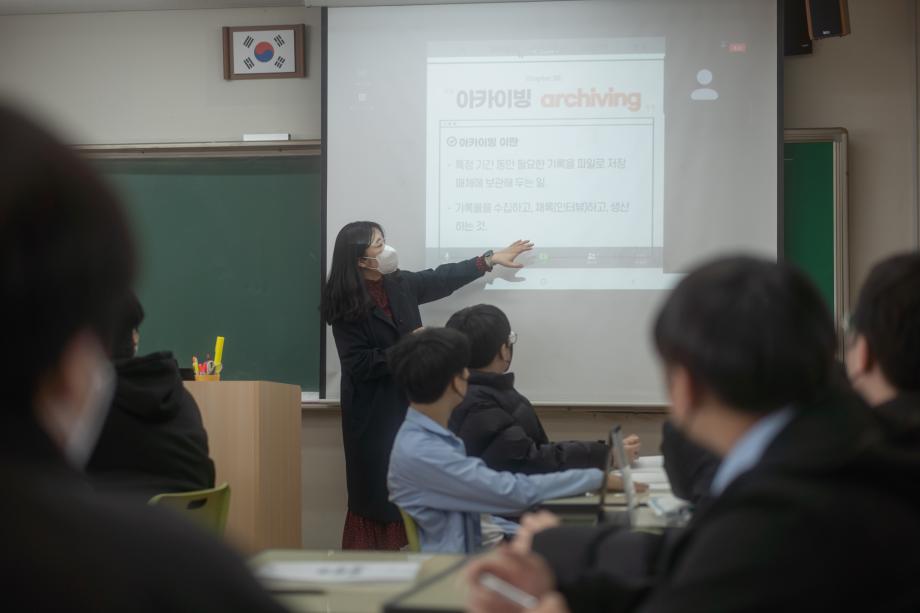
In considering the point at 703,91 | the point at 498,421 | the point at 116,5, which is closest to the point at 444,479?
the point at 498,421

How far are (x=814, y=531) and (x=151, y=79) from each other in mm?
4472

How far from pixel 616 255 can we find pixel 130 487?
248 centimetres

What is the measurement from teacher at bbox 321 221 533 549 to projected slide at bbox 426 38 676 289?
1.22 ft

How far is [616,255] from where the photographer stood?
4.36m

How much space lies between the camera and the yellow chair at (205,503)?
90.5 inches

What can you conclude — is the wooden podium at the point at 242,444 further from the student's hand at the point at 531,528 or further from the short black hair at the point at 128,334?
the student's hand at the point at 531,528

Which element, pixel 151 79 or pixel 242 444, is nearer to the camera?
pixel 242 444

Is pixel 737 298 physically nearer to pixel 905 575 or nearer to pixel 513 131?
pixel 905 575

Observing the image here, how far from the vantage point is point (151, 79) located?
4.80 meters

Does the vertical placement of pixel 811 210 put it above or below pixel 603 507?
above

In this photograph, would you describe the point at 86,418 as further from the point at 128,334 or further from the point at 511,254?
the point at 511,254

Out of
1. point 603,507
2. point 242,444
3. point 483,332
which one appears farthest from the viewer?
point 242,444

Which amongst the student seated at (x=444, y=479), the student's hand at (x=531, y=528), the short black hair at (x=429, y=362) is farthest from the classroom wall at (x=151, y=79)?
the student's hand at (x=531, y=528)

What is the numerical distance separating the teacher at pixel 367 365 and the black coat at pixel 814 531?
9.92 ft
